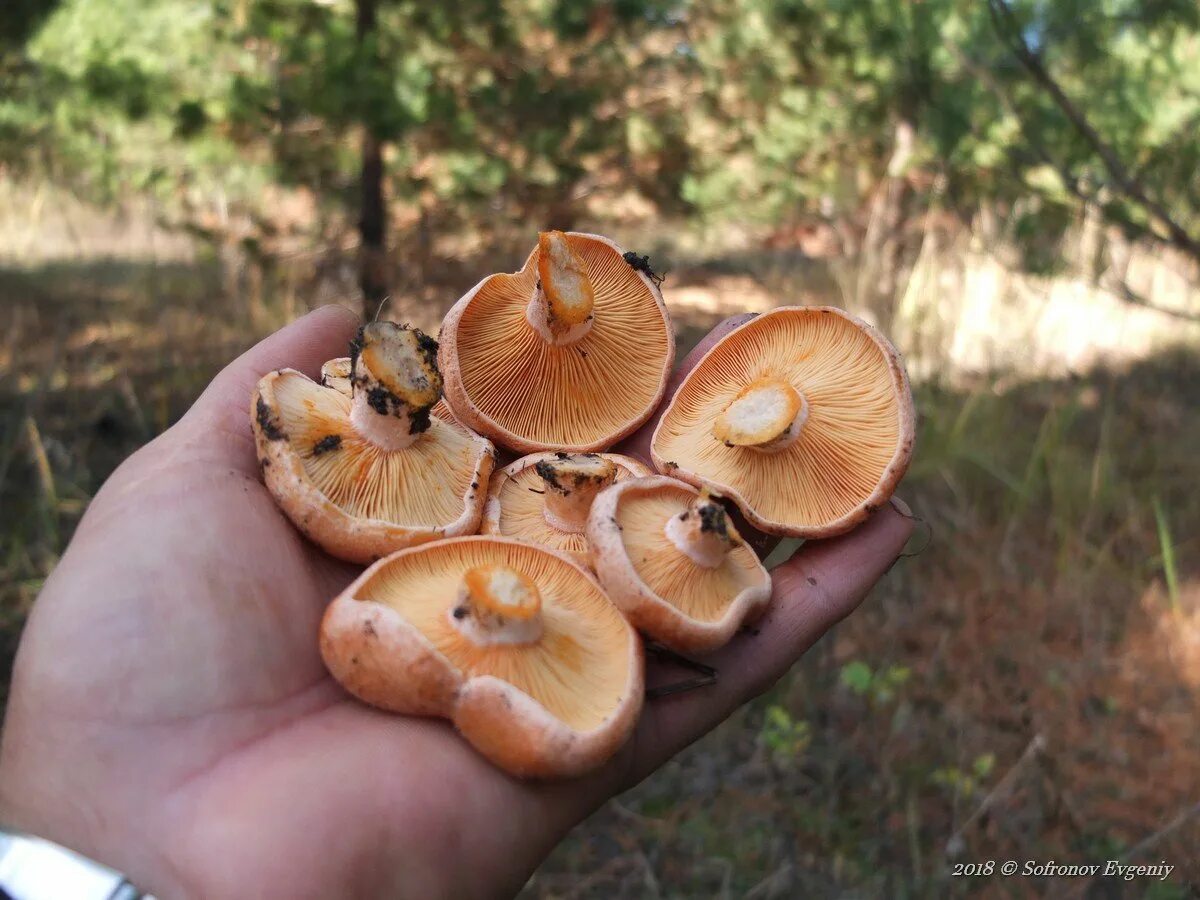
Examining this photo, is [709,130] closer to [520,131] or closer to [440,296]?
[520,131]

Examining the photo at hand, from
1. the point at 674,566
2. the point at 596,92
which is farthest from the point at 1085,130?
the point at 596,92

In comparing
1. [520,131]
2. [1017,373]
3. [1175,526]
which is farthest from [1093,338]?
[520,131]

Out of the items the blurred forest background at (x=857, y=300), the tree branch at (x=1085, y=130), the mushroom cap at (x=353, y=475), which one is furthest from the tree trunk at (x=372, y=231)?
the tree branch at (x=1085, y=130)

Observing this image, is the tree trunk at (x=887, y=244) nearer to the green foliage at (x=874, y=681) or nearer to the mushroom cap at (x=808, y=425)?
the green foliage at (x=874, y=681)

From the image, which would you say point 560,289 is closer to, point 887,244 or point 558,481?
point 558,481

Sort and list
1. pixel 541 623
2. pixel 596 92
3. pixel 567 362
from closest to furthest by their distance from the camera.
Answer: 1. pixel 541 623
2. pixel 567 362
3. pixel 596 92

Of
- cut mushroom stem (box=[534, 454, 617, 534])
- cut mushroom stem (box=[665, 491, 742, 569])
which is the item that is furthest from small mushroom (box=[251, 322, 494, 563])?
cut mushroom stem (box=[665, 491, 742, 569])
